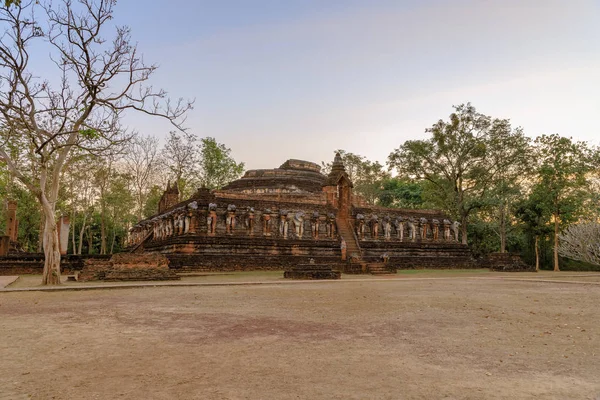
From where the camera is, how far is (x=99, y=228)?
52.4 meters

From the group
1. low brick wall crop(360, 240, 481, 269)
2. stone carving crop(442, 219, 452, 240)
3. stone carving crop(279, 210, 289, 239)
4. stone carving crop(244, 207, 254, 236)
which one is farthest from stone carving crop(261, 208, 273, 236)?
stone carving crop(442, 219, 452, 240)

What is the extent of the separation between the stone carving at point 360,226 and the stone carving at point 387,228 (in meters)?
1.87

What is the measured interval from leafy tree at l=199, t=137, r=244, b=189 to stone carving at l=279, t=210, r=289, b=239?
15861mm

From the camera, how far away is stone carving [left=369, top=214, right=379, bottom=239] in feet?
105

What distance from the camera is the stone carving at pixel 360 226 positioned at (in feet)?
103

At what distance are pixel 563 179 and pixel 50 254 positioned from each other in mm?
32859

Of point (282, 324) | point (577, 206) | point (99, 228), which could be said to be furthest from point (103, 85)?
point (99, 228)

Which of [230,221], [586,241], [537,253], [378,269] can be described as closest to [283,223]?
[230,221]

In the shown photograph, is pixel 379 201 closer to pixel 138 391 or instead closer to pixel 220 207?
pixel 220 207

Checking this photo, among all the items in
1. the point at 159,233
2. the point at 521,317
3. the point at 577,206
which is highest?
the point at 577,206

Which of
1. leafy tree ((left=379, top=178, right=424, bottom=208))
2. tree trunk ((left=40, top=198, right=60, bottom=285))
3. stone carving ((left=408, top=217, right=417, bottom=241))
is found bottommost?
tree trunk ((left=40, top=198, right=60, bottom=285))

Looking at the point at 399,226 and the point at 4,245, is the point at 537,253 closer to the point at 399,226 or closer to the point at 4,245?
the point at 399,226

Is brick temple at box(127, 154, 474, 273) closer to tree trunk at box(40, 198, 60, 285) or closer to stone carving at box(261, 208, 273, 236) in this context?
stone carving at box(261, 208, 273, 236)

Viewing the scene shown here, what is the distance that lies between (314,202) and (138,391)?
28904 mm
